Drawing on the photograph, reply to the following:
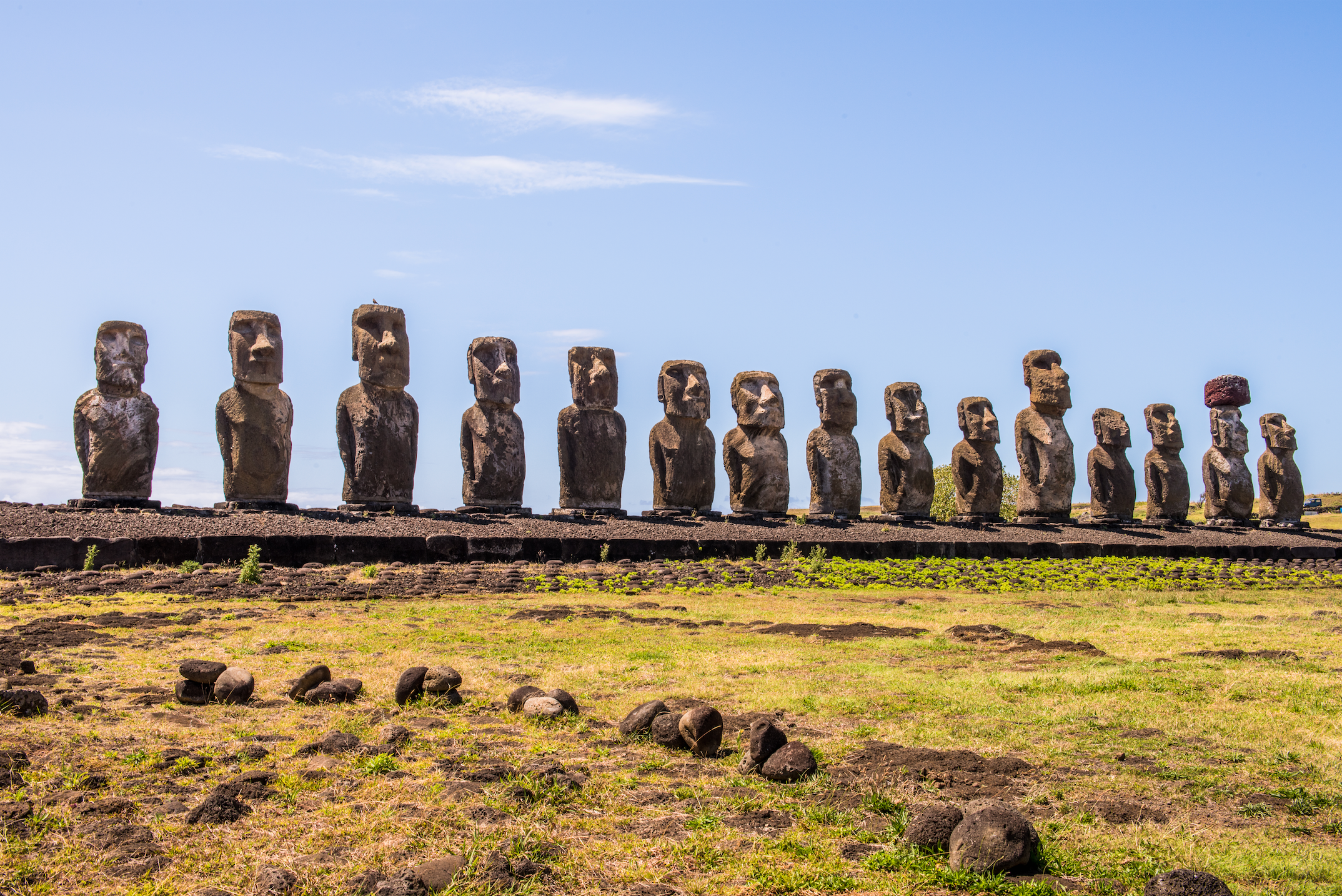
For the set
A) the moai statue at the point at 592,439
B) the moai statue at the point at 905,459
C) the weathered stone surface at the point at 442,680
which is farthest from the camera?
the moai statue at the point at 905,459

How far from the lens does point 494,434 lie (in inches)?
741

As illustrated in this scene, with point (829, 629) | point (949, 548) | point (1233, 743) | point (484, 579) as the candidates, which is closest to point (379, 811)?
point (1233, 743)

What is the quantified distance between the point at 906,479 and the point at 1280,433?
13.2 meters

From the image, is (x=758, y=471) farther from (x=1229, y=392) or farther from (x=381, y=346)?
(x=1229, y=392)

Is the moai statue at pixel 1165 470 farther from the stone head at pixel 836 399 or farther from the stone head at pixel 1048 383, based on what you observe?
the stone head at pixel 836 399

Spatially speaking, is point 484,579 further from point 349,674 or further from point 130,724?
point 130,724

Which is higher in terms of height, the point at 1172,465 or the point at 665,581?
the point at 1172,465

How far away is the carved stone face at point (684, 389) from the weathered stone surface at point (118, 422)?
28.7ft

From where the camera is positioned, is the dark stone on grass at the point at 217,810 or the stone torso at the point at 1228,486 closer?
the dark stone on grass at the point at 217,810

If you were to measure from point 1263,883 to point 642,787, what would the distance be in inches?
78.6

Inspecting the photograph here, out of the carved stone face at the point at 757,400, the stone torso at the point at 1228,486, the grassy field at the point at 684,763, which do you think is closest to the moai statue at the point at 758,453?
the carved stone face at the point at 757,400

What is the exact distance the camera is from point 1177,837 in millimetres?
3430

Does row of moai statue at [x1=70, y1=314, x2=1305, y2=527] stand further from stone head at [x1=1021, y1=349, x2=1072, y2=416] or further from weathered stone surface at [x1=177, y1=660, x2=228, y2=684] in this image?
weathered stone surface at [x1=177, y1=660, x2=228, y2=684]

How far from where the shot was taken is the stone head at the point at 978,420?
24.5m
